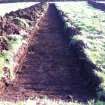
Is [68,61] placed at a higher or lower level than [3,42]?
lower

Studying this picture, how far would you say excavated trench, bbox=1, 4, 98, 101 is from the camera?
1202 centimetres

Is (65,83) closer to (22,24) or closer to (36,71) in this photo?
(36,71)

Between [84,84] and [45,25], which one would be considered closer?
[84,84]

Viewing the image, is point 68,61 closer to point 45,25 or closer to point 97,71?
point 97,71

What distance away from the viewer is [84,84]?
42.6ft

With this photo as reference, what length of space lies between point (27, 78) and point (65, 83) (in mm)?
1376

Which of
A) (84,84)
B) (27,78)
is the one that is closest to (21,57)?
(27,78)

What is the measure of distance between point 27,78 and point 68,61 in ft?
10.2

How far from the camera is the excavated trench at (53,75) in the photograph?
1202cm

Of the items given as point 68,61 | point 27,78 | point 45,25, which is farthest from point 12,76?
point 45,25

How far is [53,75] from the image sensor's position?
46.4ft

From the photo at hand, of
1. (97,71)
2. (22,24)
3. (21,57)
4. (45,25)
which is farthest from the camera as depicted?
(45,25)

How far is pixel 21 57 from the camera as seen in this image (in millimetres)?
15961

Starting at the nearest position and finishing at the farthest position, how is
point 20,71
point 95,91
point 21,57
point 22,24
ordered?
1. point 95,91
2. point 20,71
3. point 21,57
4. point 22,24
